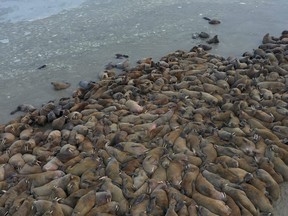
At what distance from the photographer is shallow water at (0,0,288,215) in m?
8.99

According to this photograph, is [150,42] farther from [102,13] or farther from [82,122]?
[82,122]

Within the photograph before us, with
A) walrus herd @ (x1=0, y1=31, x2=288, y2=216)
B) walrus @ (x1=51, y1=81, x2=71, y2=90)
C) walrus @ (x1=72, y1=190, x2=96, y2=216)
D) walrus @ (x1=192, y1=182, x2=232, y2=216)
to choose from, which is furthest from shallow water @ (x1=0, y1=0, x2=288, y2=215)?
walrus @ (x1=192, y1=182, x2=232, y2=216)

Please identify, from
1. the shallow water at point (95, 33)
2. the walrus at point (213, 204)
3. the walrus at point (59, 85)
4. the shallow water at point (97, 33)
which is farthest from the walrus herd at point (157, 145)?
the shallow water at point (95, 33)

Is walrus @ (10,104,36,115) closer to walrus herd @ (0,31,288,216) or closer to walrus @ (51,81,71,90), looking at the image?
walrus herd @ (0,31,288,216)

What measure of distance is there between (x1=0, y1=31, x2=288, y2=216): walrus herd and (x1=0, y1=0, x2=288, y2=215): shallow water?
1046 mm

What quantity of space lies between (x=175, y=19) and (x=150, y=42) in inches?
68.4

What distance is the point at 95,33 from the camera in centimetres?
1094

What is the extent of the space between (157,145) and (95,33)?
5.80m

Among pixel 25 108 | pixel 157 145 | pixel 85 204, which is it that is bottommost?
pixel 25 108

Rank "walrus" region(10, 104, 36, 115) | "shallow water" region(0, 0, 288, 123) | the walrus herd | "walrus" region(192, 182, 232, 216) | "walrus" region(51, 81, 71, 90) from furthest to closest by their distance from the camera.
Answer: "shallow water" region(0, 0, 288, 123) → "walrus" region(51, 81, 71, 90) → "walrus" region(10, 104, 36, 115) → the walrus herd → "walrus" region(192, 182, 232, 216)

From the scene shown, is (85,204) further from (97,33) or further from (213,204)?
(97,33)

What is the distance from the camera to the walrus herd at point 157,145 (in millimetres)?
4969

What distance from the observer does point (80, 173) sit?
5.51 meters

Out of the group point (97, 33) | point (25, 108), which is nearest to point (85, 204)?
point (25, 108)
